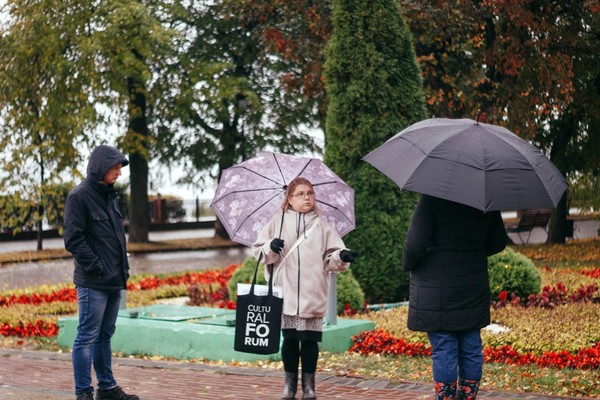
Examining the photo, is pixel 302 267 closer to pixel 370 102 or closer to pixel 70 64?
pixel 370 102

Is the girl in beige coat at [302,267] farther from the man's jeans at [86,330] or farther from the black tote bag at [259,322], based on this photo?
the man's jeans at [86,330]

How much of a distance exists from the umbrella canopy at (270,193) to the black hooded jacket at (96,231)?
1.36 meters

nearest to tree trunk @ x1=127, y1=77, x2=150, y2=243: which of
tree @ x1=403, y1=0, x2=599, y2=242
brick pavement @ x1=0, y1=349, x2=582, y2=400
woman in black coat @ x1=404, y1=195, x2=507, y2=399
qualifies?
tree @ x1=403, y1=0, x2=599, y2=242

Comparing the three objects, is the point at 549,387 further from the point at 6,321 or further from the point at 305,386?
the point at 6,321

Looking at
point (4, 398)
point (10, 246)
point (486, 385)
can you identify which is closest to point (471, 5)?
point (486, 385)

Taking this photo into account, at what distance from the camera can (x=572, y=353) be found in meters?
9.54

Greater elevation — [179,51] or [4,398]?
[179,51]

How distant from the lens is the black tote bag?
718 cm

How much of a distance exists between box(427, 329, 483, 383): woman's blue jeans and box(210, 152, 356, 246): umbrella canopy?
2297 mm

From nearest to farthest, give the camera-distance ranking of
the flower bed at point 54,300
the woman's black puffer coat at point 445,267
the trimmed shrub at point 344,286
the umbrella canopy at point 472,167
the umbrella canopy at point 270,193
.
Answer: the umbrella canopy at point 472,167 < the woman's black puffer coat at point 445,267 < the umbrella canopy at point 270,193 < the trimmed shrub at point 344,286 < the flower bed at point 54,300

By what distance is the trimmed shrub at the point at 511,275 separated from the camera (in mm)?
12812

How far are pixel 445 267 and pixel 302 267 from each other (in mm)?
1297

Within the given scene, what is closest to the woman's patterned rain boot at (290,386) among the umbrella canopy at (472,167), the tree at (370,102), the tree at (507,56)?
the umbrella canopy at (472,167)

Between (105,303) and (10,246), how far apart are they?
90.0 feet
